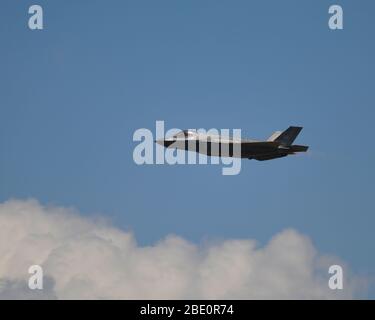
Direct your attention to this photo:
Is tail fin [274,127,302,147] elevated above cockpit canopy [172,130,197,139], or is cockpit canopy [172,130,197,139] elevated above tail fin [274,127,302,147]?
cockpit canopy [172,130,197,139]

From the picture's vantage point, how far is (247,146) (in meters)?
162

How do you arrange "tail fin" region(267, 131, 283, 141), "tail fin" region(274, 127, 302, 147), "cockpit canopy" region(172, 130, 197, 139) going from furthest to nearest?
1. "cockpit canopy" region(172, 130, 197, 139)
2. "tail fin" region(267, 131, 283, 141)
3. "tail fin" region(274, 127, 302, 147)

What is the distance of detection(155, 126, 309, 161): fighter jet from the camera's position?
6373 inches

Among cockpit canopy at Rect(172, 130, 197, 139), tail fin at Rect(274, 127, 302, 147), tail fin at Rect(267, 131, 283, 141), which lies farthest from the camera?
cockpit canopy at Rect(172, 130, 197, 139)

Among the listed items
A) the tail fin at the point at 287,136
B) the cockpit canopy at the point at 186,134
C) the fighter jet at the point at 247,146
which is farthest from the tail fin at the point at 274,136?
the cockpit canopy at the point at 186,134

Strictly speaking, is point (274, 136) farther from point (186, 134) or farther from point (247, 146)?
point (186, 134)

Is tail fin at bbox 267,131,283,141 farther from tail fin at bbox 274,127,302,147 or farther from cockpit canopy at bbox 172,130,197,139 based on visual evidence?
cockpit canopy at bbox 172,130,197,139

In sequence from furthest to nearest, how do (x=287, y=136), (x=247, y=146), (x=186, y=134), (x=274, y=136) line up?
(x=186, y=134)
(x=274, y=136)
(x=287, y=136)
(x=247, y=146)

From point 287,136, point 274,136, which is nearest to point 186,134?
point 274,136

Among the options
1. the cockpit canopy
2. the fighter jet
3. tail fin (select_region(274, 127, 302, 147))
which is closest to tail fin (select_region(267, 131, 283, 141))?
the fighter jet

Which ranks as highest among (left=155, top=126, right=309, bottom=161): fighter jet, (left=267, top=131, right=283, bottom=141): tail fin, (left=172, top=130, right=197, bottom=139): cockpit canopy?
(left=172, top=130, right=197, bottom=139): cockpit canopy

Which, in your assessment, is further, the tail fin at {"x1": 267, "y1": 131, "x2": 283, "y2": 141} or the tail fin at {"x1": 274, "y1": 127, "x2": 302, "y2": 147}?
the tail fin at {"x1": 267, "y1": 131, "x2": 283, "y2": 141}
